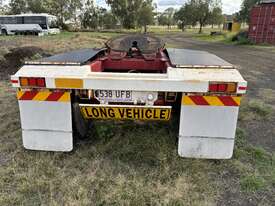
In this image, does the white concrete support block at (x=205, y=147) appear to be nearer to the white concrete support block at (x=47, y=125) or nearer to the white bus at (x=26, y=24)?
the white concrete support block at (x=47, y=125)

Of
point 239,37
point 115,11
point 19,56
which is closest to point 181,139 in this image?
point 19,56

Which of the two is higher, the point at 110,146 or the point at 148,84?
the point at 148,84

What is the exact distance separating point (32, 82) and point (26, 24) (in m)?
35.6

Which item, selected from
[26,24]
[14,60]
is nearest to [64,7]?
[26,24]

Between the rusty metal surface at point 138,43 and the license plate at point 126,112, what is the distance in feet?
4.10

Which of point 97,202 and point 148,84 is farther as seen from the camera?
point 148,84

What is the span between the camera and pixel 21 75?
2.67 metres

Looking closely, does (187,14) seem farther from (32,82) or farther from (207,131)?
(32,82)

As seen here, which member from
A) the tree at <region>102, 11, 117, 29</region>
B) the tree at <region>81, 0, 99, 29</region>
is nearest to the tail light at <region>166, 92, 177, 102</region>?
the tree at <region>102, 11, 117, 29</region>

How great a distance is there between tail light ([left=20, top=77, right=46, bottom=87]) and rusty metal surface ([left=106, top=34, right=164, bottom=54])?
1.43 metres

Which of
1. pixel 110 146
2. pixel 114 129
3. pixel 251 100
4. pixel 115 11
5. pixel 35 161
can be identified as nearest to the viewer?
pixel 35 161

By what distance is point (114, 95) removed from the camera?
273 centimetres

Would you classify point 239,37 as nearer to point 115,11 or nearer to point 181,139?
point 181,139

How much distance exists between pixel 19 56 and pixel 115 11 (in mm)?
45586
